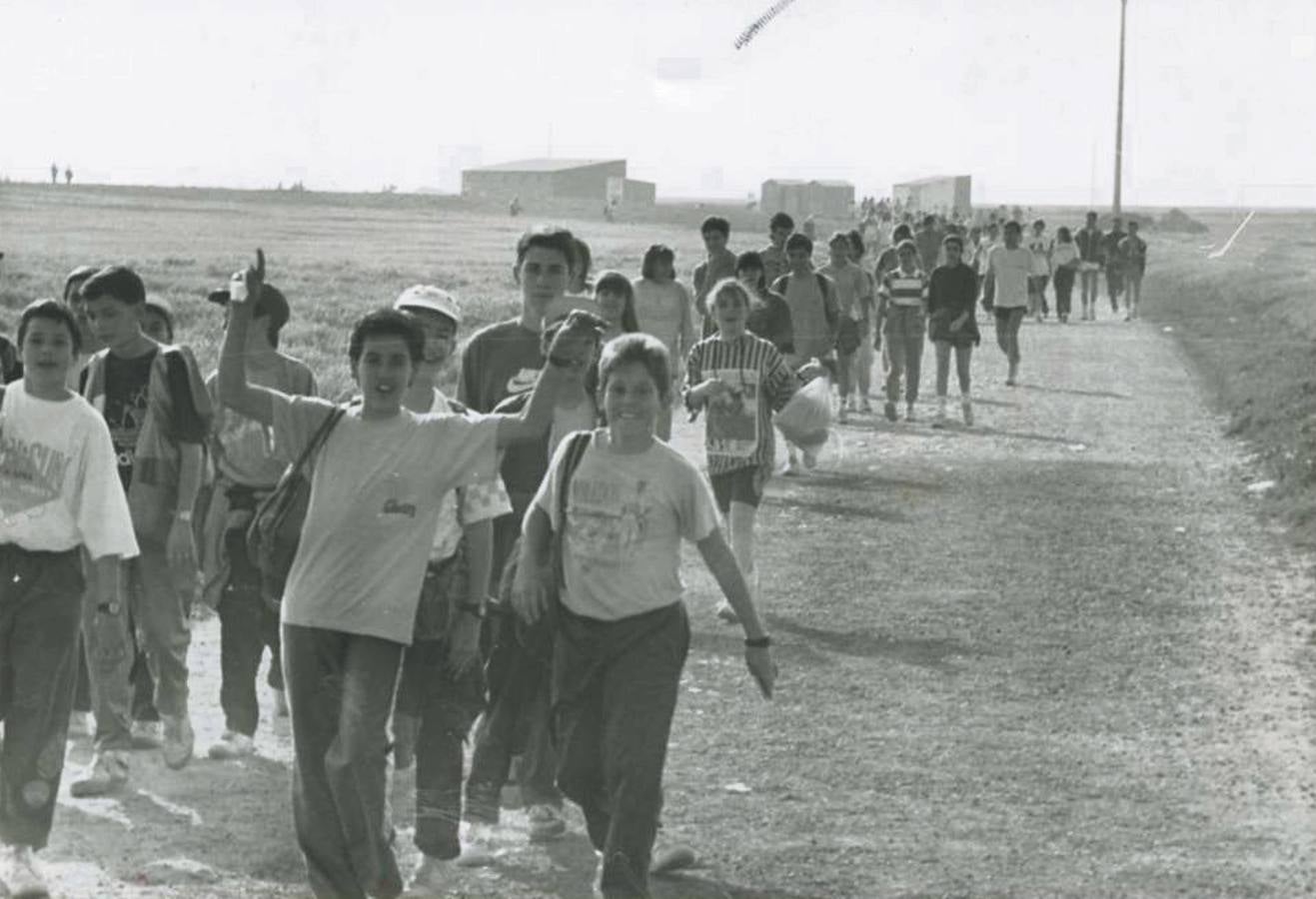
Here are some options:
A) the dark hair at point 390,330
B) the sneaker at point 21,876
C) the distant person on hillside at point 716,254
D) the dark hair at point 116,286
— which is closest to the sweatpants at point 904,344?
the distant person on hillside at point 716,254


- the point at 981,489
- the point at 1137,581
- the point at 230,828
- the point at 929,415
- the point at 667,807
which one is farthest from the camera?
the point at 929,415

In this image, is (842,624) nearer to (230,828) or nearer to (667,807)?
(667,807)

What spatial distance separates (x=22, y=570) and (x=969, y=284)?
45.6 ft

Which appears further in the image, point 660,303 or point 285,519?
point 660,303

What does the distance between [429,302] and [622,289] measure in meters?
2.02

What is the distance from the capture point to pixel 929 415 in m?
20.7

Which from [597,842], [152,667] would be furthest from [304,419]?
[152,667]

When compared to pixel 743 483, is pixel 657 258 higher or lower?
higher

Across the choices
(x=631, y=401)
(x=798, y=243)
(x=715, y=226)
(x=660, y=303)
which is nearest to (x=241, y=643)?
(x=631, y=401)

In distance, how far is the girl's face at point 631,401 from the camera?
601 cm

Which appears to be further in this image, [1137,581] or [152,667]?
[1137,581]

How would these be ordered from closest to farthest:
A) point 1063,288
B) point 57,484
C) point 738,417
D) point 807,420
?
point 57,484 → point 807,420 → point 738,417 → point 1063,288

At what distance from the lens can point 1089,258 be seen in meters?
38.1

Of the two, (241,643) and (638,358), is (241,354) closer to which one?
(638,358)
